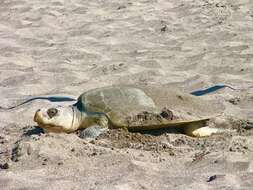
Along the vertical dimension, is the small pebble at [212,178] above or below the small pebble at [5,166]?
above

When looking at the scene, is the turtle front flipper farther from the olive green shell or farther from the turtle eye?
the turtle eye

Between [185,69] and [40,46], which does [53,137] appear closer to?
[185,69]

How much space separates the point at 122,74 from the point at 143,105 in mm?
1915

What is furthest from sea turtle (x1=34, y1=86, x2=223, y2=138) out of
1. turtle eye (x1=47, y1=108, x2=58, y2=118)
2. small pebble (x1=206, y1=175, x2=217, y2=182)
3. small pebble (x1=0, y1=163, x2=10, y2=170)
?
small pebble (x1=206, y1=175, x2=217, y2=182)

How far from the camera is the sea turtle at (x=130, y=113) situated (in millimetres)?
3777

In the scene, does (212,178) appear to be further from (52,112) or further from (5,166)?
(52,112)

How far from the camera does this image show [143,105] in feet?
12.6

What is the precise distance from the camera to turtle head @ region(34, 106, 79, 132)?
3.75 meters

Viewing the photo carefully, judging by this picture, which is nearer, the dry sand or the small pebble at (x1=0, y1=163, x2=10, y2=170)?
the dry sand

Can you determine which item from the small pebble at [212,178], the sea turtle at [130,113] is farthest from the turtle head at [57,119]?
the small pebble at [212,178]

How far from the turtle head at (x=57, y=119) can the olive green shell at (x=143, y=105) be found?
102 millimetres

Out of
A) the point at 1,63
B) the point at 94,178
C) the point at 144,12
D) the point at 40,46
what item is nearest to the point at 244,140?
the point at 94,178

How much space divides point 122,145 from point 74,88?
182 centimetres

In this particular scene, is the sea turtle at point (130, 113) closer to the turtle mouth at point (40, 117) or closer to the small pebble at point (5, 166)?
the turtle mouth at point (40, 117)
